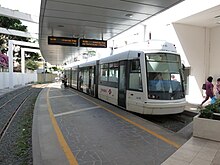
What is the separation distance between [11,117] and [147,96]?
6378mm

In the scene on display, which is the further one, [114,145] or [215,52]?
[215,52]

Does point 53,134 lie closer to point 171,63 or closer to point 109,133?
point 109,133

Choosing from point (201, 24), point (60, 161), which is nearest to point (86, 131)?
point (60, 161)

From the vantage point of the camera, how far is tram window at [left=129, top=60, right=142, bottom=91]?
836 cm

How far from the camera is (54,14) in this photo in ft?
33.4

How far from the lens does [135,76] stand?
864 centimetres

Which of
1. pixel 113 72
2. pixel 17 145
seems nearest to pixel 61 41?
pixel 113 72

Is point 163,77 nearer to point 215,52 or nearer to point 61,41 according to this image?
point 61,41

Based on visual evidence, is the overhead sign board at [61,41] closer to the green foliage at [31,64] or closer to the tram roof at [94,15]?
the tram roof at [94,15]

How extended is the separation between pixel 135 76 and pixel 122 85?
3.98 ft

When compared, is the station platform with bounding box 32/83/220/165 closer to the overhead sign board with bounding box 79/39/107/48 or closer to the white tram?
the white tram

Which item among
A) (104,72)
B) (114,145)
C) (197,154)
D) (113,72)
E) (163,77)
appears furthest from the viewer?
(104,72)

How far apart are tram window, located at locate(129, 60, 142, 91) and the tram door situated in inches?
24.6

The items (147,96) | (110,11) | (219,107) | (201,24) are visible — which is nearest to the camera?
(219,107)
